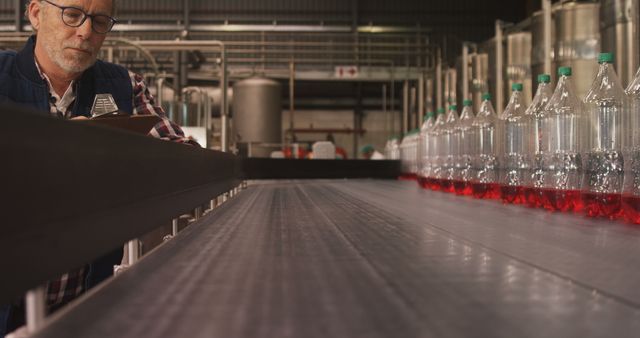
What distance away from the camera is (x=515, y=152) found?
55.9 inches

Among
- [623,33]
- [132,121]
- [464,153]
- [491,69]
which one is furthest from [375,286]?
[491,69]

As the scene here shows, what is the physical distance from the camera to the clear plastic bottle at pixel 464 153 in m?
1.81

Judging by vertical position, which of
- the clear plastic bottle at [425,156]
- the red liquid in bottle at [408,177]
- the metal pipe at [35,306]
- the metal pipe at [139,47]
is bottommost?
the metal pipe at [35,306]

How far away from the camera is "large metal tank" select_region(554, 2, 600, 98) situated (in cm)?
273

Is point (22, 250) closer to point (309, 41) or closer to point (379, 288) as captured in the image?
point (379, 288)

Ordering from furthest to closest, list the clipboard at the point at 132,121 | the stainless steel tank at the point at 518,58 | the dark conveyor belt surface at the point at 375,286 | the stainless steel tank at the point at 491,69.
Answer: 1. the stainless steel tank at the point at 491,69
2. the stainless steel tank at the point at 518,58
3. the clipboard at the point at 132,121
4. the dark conveyor belt surface at the point at 375,286

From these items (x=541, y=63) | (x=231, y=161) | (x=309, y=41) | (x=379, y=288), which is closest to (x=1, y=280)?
(x=379, y=288)

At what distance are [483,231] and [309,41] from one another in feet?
22.2

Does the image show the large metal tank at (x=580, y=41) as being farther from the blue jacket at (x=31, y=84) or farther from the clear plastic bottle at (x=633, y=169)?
the blue jacket at (x=31, y=84)

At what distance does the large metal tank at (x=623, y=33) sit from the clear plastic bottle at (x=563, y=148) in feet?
3.79

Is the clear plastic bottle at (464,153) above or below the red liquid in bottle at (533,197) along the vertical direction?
above

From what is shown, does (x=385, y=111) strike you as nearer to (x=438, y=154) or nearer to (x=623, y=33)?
(x=623, y=33)

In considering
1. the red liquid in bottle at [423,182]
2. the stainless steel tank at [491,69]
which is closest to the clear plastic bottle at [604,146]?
the red liquid in bottle at [423,182]

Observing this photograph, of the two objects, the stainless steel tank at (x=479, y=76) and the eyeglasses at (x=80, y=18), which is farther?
the stainless steel tank at (x=479, y=76)
